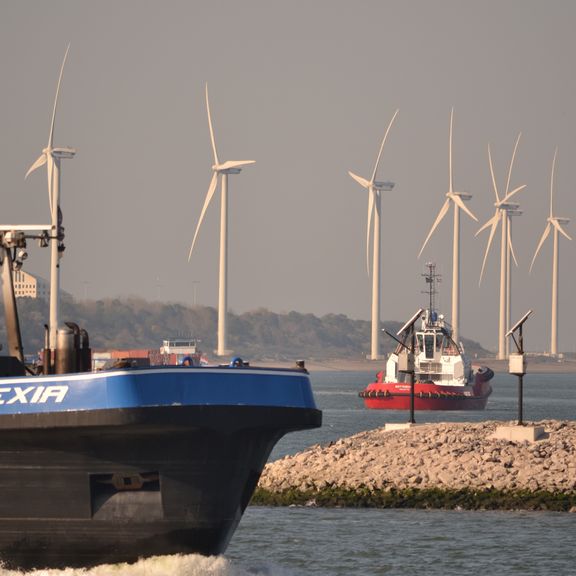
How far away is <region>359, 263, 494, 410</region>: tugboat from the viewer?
120688mm

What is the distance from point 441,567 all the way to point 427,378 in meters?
91.2

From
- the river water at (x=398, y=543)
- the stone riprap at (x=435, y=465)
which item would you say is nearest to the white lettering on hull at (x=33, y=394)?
the river water at (x=398, y=543)

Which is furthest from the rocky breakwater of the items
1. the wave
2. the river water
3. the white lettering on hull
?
the white lettering on hull

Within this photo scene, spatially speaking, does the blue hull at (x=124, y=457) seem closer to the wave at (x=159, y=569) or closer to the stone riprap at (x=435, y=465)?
the wave at (x=159, y=569)

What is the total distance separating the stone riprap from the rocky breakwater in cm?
3

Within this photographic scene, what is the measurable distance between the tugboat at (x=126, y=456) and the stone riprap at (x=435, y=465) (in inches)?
701

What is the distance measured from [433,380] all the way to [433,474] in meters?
80.6

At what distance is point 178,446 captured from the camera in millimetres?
25812

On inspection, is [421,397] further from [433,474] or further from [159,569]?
[159,569]

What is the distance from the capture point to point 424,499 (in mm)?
42906

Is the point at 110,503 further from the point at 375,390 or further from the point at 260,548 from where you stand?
the point at 375,390

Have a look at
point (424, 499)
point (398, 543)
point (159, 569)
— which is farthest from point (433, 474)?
point (159, 569)

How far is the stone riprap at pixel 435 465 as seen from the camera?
43406mm

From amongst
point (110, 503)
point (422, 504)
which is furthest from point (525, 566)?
point (110, 503)
